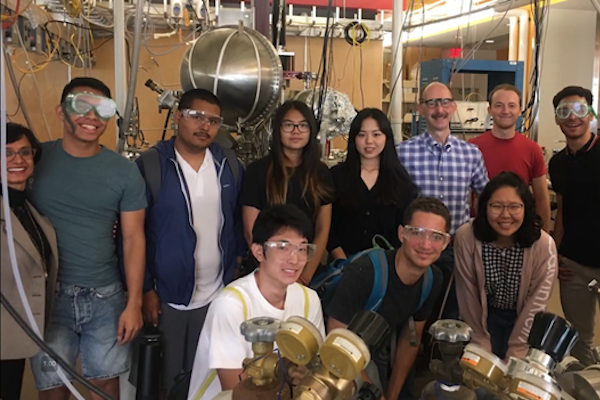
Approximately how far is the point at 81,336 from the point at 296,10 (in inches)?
213

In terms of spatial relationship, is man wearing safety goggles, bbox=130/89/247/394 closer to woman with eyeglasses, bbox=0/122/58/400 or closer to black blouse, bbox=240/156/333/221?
black blouse, bbox=240/156/333/221

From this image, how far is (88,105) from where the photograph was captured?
59.3 inches

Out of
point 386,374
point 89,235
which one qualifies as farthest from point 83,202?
point 386,374

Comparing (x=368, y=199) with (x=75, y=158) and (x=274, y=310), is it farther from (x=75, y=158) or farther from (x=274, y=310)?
(x=75, y=158)

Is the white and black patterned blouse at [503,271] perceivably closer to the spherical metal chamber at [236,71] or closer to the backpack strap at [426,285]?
the backpack strap at [426,285]

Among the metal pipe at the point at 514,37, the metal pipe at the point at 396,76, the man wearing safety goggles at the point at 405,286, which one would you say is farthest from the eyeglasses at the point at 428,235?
the metal pipe at the point at 514,37

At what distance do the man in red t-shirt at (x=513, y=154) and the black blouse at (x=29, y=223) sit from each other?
180cm

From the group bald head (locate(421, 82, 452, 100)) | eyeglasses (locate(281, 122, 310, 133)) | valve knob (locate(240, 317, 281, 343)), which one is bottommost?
valve knob (locate(240, 317, 281, 343))

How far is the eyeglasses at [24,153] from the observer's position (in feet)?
4.52

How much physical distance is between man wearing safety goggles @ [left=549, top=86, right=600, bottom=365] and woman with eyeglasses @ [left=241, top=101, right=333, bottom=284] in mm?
1054

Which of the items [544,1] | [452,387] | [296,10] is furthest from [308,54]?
[452,387]

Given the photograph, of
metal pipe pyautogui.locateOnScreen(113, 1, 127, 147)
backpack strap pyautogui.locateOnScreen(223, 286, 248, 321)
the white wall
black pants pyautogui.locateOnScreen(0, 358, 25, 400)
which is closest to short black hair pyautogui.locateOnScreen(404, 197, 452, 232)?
backpack strap pyautogui.locateOnScreen(223, 286, 248, 321)

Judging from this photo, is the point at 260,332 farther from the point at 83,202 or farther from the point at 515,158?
the point at 515,158

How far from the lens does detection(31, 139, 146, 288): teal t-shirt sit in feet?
4.93
